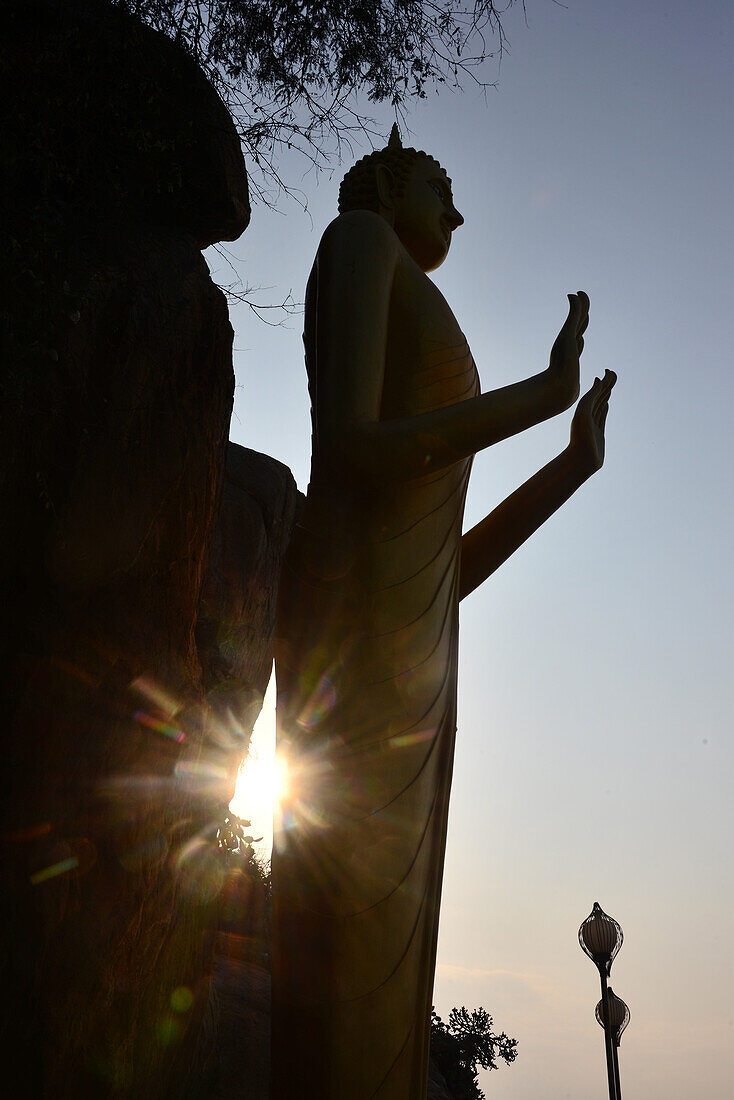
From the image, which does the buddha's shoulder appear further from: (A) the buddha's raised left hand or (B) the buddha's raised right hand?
(A) the buddha's raised left hand

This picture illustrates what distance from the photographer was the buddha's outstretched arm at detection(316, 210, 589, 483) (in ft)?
8.18

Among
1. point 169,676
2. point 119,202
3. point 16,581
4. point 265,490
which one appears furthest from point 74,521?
point 265,490

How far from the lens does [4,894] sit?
10.8ft

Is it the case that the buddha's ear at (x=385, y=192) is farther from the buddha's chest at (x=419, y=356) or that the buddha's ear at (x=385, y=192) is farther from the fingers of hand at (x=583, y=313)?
the fingers of hand at (x=583, y=313)

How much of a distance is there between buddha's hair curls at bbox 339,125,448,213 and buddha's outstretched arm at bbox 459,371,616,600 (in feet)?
3.24

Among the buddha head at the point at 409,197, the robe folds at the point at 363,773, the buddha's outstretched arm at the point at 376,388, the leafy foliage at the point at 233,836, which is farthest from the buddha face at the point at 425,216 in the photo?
the leafy foliage at the point at 233,836

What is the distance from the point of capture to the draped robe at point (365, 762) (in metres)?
2.25

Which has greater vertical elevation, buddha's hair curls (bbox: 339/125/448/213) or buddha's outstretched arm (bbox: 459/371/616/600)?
buddha's hair curls (bbox: 339/125/448/213)

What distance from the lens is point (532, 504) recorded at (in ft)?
10.4

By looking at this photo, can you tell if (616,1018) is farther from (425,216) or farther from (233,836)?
(425,216)

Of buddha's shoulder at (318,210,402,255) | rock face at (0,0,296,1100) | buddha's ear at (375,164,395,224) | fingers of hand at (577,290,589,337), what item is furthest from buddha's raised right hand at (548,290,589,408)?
rock face at (0,0,296,1100)

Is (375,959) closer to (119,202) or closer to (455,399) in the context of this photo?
(455,399)

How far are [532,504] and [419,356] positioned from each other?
0.66 metres

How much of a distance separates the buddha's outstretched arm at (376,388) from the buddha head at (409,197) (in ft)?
1.28
